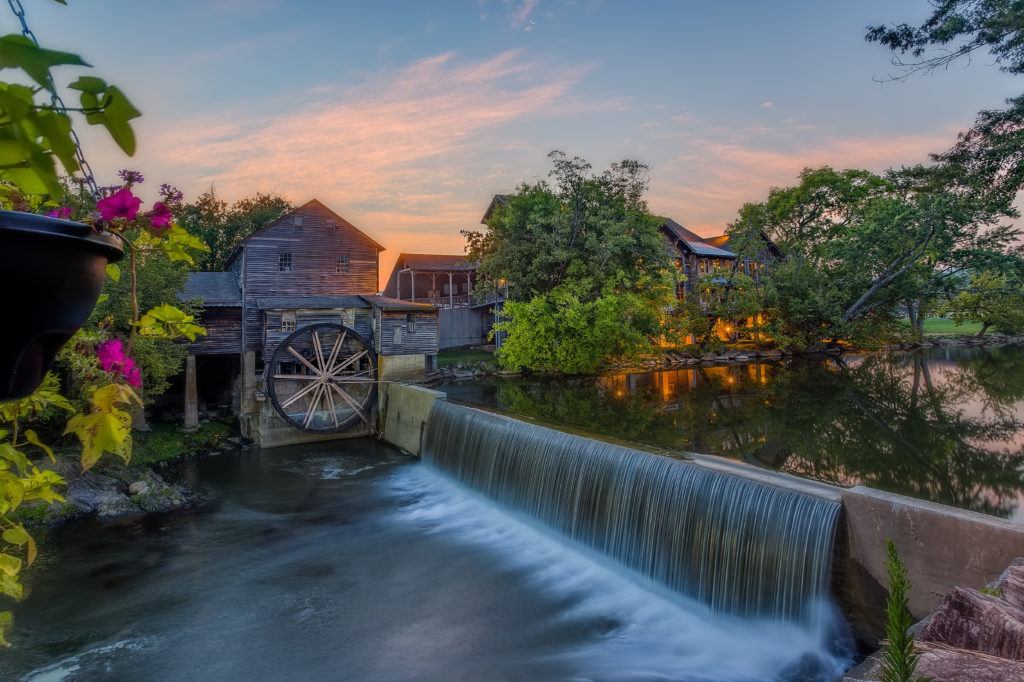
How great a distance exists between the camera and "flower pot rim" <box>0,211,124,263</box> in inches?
30.7

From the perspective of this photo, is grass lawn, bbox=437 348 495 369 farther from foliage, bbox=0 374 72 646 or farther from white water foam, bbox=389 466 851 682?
foliage, bbox=0 374 72 646

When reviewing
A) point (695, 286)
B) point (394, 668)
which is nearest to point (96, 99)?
point (394, 668)

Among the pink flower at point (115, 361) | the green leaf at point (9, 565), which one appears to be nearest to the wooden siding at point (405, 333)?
the green leaf at point (9, 565)

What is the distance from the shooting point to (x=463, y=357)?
30.0 metres

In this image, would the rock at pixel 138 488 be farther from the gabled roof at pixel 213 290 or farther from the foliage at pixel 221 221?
the foliage at pixel 221 221

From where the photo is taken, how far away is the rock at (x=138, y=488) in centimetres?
1216

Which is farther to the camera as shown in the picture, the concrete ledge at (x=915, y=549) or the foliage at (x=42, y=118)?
the concrete ledge at (x=915, y=549)

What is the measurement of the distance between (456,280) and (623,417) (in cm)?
2565

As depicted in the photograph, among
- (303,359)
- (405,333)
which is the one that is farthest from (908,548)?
(303,359)

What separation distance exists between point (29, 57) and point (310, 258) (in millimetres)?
21838

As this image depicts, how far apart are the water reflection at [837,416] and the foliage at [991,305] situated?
1766 cm

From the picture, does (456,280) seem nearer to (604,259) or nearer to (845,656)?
(604,259)

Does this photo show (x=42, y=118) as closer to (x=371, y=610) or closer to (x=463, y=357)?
(x=371, y=610)

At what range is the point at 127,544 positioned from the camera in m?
10.2
